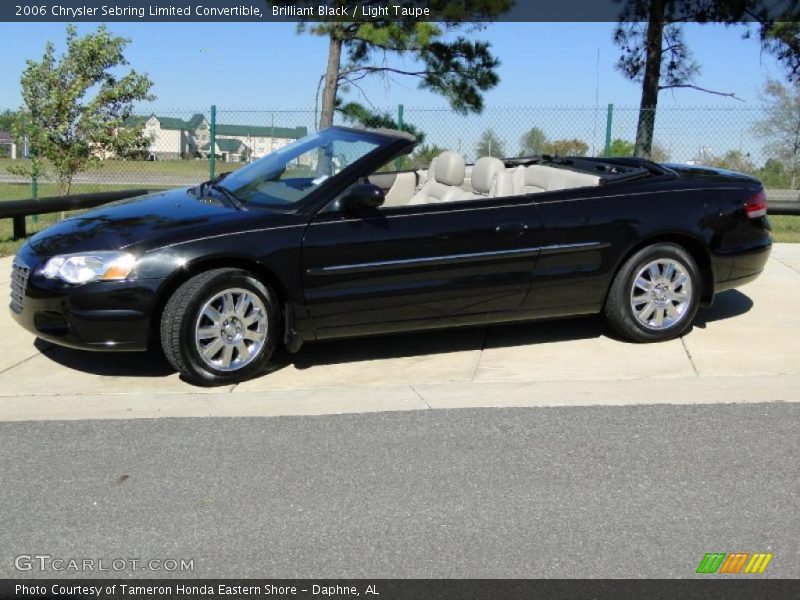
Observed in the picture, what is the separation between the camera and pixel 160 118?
16.5 m

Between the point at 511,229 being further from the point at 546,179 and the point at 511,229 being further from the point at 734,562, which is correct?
the point at 734,562

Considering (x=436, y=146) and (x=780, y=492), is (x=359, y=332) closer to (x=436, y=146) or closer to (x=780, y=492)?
(x=780, y=492)

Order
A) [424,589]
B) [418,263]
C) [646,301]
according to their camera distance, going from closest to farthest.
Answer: [424,589]
[418,263]
[646,301]

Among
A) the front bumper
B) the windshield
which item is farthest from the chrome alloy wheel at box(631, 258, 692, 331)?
the front bumper

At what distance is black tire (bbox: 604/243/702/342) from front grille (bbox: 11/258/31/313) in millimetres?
3764

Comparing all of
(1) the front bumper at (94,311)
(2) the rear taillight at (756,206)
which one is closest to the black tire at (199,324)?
(1) the front bumper at (94,311)

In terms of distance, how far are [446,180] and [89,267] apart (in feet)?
8.78

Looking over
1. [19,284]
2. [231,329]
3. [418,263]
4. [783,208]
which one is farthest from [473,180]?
[783,208]

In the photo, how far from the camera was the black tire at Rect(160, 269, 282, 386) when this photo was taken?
5.41m

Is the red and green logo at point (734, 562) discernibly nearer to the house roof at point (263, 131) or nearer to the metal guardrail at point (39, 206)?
the metal guardrail at point (39, 206)

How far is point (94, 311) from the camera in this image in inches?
212

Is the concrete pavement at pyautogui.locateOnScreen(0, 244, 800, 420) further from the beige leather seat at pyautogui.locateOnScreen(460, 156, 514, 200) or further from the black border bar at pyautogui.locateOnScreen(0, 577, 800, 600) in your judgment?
the black border bar at pyautogui.locateOnScreen(0, 577, 800, 600)

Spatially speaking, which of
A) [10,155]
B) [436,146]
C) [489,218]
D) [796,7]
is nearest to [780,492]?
[489,218]

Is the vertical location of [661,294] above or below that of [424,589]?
above
